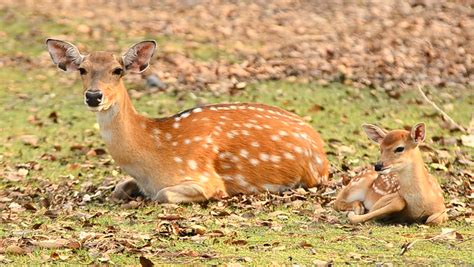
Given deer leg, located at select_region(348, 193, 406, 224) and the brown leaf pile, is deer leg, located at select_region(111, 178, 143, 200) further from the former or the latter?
the brown leaf pile

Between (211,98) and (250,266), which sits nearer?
(250,266)

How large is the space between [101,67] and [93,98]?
41 centimetres

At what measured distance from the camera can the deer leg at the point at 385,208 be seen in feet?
29.0

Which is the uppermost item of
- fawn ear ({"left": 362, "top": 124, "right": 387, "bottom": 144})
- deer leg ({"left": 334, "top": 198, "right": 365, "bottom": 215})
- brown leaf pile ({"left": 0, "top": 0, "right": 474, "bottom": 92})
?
fawn ear ({"left": 362, "top": 124, "right": 387, "bottom": 144})

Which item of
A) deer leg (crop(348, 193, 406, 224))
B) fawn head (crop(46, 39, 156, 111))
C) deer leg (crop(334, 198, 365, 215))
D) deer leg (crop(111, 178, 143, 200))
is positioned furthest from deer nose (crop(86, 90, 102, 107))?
deer leg (crop(348, 193, 406, 224))

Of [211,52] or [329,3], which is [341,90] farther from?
[329,3]

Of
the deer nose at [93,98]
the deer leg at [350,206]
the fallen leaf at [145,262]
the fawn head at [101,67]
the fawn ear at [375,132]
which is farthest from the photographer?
the fawn head at [101,67]

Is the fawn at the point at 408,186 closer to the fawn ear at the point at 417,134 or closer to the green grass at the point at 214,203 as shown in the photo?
the fawn ear at the point at 417,134

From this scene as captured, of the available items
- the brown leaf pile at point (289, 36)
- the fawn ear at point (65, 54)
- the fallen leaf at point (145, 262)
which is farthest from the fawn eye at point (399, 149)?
the brown leaf pile at point (289, 36)

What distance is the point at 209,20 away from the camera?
19844mm

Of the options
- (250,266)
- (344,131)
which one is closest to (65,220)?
(250,266)

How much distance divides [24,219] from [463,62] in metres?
9.10

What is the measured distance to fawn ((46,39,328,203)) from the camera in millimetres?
10156

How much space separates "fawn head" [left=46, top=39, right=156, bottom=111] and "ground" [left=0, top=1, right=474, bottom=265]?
3.17ft
